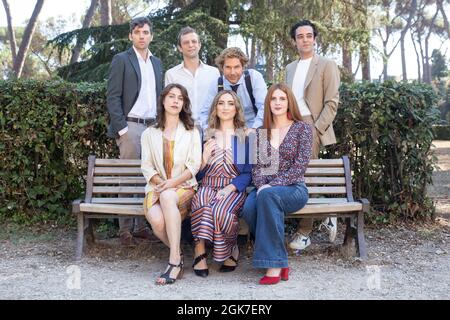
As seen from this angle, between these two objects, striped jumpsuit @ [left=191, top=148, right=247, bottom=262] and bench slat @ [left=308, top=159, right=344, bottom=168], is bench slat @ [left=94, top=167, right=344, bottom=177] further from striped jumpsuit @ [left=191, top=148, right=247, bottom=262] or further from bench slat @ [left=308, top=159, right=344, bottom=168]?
striped jumpsuit @ [left=191, top=148, right=247, bottom=262]

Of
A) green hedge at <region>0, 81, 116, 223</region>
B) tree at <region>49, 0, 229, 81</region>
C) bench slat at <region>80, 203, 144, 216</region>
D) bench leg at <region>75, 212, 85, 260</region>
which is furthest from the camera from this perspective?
tree at <region>49, 0, 229, 81</region>

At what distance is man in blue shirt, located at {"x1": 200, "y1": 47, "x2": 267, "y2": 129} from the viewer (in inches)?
189

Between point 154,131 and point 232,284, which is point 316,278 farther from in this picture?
point 154,131

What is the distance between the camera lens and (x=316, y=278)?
13.9ft

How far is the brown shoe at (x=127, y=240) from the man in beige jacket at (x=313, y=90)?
1580 millimetres

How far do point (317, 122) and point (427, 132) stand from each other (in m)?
1.49

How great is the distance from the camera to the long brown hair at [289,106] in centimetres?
450

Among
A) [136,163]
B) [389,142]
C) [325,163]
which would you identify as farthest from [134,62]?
[389,142]

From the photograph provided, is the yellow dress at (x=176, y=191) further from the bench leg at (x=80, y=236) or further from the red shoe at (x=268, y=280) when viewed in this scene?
the red shoe at (x=268, y=280)

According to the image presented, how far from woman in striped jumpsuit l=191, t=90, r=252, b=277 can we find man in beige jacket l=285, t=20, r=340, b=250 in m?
0.78

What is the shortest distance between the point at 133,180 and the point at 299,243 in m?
1.75

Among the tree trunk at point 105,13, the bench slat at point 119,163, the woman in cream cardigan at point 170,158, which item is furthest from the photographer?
the tree trunk at point 105,13

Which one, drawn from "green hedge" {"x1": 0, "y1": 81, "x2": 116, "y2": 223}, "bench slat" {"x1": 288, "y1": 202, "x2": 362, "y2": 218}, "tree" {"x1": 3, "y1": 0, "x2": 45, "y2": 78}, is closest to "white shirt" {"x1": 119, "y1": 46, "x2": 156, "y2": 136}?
"green hedge" {"x1": 0, "y1": 81, "x2": 116, "y2": 223}

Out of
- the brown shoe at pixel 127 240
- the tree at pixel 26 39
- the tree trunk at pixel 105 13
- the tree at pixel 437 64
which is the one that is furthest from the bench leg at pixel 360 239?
the tree at pixel 437 64
